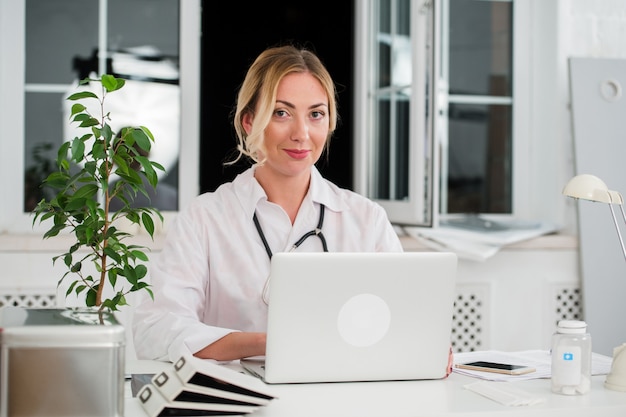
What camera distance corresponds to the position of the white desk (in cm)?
148

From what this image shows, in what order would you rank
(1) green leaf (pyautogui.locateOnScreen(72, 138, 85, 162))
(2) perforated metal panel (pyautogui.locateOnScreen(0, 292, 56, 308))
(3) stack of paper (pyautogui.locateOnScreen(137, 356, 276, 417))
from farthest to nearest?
(2) perforated metal panel (pyautogui.locateOnScreen(0, 292, 56, 308)) < (1) green leaf (pyautogui.locateOnScreen(72, 138, 85, 162)) < (3) stack of paper (pyautogui.locateOnScreen(137, 356, 276, 417))

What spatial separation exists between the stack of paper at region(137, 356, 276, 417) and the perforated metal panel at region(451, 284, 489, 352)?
215cm

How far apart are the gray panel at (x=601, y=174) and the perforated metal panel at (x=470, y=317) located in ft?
1.35

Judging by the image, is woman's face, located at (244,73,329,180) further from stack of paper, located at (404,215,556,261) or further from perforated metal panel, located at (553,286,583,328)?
perforated metal panel, located at (553,286,583,328)

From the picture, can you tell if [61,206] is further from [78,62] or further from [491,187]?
[491,187]

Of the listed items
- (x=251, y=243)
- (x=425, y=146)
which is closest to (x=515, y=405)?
(x=251, y=243)

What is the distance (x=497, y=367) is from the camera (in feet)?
6.29

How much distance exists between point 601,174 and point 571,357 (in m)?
2.05

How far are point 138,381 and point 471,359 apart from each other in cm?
79

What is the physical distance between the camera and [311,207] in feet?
7.56

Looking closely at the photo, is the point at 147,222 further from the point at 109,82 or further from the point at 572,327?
the point at 572,327

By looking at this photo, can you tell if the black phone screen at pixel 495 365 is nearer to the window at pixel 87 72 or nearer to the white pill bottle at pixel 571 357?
the white pill bottle at pixel 571 357

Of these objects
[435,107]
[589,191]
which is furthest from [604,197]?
[435,107]

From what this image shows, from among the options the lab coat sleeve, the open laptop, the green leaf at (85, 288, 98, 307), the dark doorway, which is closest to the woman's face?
the lab coat sleeve
